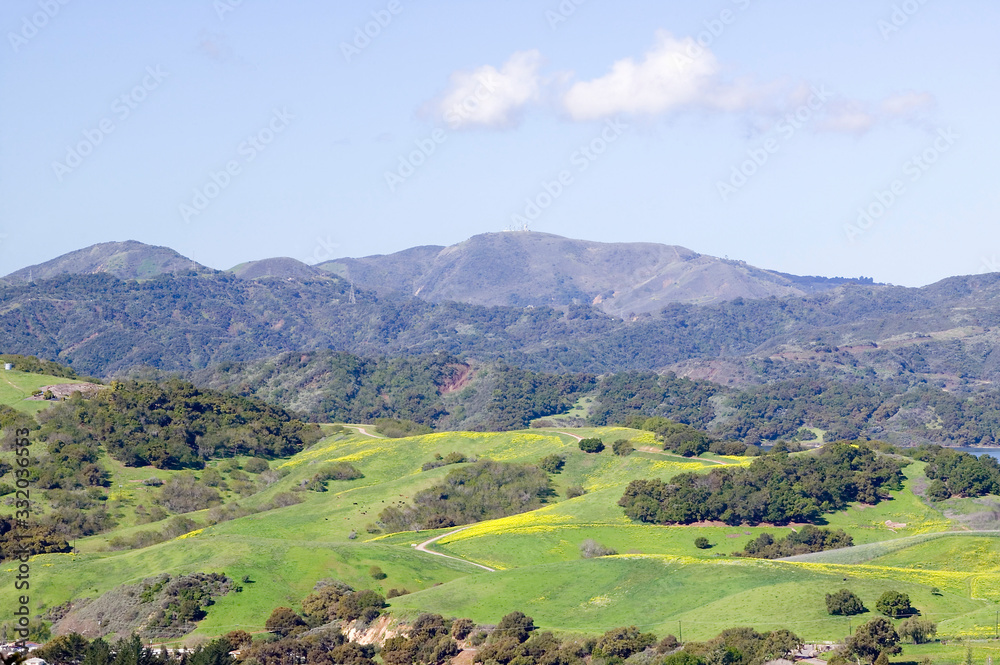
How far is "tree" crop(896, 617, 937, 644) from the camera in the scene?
58719 millimetres

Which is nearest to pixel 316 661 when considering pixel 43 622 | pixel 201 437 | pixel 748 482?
pixel 43 622

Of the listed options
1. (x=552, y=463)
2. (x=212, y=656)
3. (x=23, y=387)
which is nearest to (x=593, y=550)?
(x=552, y=463)

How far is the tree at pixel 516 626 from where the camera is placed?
66125 millimetres

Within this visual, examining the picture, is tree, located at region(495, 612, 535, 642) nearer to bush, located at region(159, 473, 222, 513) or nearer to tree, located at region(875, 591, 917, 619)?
tree, located at region(875, 591, 917, 619)

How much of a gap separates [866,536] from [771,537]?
9.29 meters

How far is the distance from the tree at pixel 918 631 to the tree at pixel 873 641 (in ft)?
4.07

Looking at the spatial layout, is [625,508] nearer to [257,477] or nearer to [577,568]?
[577,568]

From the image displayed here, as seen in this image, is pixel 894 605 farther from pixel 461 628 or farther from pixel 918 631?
pixel 461 628

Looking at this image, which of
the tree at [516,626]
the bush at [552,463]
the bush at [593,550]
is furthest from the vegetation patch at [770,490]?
the tree at [516,626]

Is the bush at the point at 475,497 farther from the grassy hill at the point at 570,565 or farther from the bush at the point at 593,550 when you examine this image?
the bush at the point at 593,550

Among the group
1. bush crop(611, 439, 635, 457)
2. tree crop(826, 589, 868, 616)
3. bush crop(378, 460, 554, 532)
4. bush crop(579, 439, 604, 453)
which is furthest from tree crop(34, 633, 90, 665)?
bush crop(579, 439, 604, 453)

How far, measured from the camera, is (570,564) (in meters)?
82.6

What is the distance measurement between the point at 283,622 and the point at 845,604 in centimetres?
3456

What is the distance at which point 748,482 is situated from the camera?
107m
